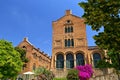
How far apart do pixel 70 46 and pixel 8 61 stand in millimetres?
23719

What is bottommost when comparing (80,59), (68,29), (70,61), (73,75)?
(73,75)

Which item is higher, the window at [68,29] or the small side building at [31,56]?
the window at [68,29]

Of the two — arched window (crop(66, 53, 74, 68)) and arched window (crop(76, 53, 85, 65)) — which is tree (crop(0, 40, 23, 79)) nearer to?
arched window (crop(66, 53, 74, 68))

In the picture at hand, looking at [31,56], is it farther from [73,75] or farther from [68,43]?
[73,75]

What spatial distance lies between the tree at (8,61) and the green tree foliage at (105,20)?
25.2 meters

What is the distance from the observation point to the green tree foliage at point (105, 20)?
15984 mm

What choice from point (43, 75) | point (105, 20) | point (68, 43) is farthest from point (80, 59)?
point (105, 20)

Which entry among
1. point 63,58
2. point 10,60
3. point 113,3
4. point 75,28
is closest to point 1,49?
point 10,60

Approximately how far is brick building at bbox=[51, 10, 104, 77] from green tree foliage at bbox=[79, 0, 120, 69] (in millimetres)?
39221

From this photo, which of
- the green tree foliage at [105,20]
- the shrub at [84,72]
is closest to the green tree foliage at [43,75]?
the shrub at [84,72]

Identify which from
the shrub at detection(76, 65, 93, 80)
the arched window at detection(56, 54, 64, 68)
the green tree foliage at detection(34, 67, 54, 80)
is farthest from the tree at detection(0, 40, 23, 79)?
the arched window at detection(56, 54, 64, 68)

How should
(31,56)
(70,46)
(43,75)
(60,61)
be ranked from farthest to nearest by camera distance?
(70,46), (60,61), (31,56), (43,75)

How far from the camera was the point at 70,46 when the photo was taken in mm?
59250

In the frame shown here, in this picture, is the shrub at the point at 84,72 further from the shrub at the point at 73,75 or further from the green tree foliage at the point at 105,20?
the green tree foliage at the point at 105,20
